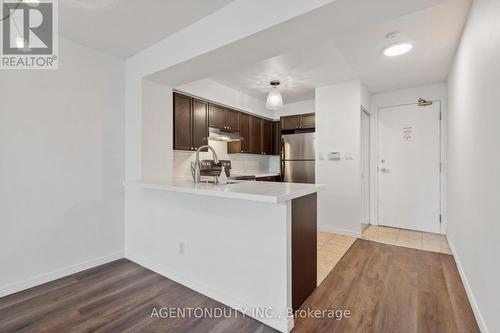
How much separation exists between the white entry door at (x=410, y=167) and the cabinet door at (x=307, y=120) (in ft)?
3.91

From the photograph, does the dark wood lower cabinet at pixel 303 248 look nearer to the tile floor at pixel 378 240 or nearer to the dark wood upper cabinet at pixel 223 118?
the tile floor at pixel 378 240

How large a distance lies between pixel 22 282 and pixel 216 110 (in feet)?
10.0

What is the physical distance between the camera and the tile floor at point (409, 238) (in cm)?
320

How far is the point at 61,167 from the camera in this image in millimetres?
2381

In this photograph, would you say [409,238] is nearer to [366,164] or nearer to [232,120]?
[366,164]

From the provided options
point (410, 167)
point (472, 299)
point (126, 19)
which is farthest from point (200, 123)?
point (410, 167)

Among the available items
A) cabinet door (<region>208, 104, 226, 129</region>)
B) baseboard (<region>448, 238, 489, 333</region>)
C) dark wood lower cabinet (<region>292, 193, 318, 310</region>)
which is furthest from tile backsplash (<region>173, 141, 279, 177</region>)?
baseboard (<region>448, 238, 489, 333</region>)

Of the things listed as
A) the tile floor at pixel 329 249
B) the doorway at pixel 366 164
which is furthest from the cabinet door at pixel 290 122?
the tile floor at pixel 329 249

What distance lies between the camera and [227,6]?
1.83 meters

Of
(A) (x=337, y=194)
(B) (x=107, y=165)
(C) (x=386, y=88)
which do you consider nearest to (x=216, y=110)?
(B) (x=107, y=165)

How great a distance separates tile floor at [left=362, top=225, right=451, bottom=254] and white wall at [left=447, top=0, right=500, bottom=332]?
33.8 inches

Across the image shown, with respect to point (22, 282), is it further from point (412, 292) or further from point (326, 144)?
point (326, 144)

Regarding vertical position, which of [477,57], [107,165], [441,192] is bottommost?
[441,192]

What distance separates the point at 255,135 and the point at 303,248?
311 cm
